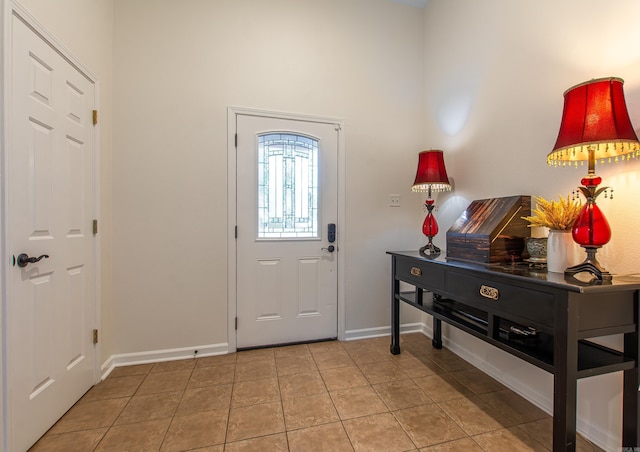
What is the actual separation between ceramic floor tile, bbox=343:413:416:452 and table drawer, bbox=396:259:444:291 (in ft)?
2.79

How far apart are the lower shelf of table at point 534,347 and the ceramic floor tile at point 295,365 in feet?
3.57

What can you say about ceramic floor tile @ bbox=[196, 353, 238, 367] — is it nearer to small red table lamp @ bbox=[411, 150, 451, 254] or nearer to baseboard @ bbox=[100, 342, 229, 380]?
baseboard @ bbox=[100, 342, 229, 380]

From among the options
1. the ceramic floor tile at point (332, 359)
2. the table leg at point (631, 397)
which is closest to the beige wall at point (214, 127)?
the ceramic floor tile at point (332, 359)

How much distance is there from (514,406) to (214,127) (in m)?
2.99

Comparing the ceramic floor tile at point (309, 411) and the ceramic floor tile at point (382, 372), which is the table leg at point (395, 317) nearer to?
the ceramic floor tile at point (382, 372)

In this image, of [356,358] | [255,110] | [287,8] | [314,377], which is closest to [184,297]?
[314,377]

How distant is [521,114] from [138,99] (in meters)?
2.89

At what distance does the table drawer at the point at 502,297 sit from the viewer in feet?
3.99

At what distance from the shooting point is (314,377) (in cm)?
210

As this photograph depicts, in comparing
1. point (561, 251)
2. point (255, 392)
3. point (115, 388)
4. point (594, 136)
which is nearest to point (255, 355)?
point (255, 392)

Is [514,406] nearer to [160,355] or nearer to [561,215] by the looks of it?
[561,215]

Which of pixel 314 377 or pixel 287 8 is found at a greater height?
pixel 287 8

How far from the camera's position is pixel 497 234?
1.71 m

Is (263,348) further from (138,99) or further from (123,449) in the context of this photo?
(138,99)
